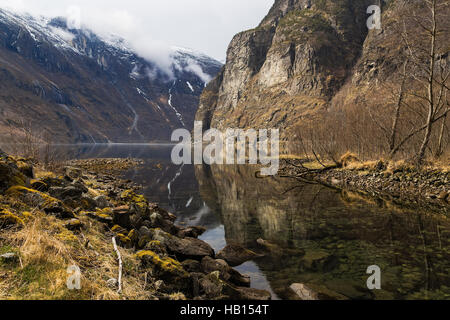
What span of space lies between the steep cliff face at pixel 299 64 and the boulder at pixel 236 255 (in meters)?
108

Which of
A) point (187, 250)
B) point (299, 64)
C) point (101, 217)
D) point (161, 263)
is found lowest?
point (187, 250)

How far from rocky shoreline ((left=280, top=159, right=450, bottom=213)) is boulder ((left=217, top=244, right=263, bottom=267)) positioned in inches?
535

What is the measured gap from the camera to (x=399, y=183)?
83.0 feet

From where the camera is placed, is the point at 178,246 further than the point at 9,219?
Yes

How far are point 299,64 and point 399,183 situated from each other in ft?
433

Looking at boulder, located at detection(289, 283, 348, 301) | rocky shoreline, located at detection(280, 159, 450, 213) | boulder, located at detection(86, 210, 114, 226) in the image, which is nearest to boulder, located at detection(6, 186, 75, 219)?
boulder, located at detection(86, 210, 114, 226)

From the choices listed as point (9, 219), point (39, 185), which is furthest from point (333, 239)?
point (39, 185)

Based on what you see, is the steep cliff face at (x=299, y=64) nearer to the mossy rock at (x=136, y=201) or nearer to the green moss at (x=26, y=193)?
the mossy rock at (x=136, y=201)

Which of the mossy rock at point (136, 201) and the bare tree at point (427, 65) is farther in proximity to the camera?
the bare tree at point (427, 65)

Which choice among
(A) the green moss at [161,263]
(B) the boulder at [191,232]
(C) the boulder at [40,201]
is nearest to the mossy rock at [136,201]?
(B) the boulder at [191,232]

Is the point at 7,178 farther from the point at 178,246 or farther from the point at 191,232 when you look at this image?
the point at 191,232

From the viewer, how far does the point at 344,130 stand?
1960 inches

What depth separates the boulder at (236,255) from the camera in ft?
37.9
